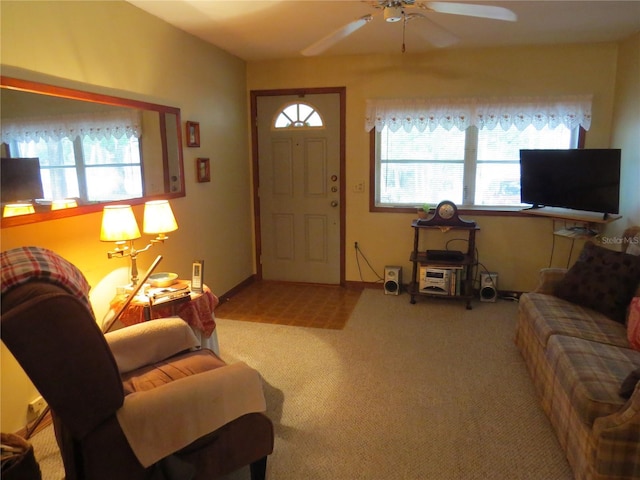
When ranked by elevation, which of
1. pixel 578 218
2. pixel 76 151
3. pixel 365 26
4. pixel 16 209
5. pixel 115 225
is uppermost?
pixel 365 26

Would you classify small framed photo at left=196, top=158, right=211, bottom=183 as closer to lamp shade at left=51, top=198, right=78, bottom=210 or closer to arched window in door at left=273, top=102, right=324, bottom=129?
arched window in door at left=273, top=102, right=324, bottom=129

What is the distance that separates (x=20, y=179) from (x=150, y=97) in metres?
1.25

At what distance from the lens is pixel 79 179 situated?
2518 mm

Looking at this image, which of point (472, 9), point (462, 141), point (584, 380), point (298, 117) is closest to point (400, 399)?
point (584, 380)

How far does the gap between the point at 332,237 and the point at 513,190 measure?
1.88 metres

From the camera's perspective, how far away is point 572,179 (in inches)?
143

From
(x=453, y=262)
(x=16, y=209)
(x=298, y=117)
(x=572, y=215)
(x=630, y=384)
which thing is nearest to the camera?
(x=630, y=384)

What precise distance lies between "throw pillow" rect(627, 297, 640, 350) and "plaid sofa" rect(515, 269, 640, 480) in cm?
4

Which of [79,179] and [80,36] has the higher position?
[80,36]

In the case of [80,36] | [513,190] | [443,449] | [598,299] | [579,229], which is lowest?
[443,449]

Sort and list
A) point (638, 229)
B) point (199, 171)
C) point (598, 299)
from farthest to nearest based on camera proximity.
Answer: point (199, 171) → point (638, 229) → point (598, 299)

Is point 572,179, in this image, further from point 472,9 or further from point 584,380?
point 584,380

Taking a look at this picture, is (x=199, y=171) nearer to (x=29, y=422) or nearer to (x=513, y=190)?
(x=29, y=422)

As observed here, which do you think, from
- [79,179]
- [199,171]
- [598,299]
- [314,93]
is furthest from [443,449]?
[314,93]
